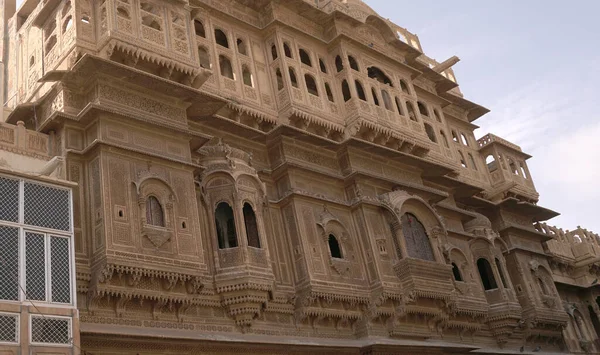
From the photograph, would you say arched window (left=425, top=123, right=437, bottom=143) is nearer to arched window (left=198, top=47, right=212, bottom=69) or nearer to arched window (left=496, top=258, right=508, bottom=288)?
arched window (left=496, top=258, right=508, bottom=288)

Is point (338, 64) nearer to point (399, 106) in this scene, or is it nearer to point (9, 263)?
point (399, 106)

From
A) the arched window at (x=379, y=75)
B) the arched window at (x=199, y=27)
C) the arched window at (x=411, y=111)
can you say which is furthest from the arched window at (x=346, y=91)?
the arched window at (x=199, y=27)

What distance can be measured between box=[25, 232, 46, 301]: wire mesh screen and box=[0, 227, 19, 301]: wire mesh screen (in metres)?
0.15

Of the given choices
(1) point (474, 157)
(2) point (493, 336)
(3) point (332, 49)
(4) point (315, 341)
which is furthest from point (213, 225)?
(1) point (474, 157)

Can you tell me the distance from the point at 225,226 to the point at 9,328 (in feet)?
20.2

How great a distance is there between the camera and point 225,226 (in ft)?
46.9

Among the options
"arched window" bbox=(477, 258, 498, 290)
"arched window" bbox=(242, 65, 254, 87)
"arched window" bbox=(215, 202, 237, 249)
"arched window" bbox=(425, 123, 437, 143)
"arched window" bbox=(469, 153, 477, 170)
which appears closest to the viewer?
"arched window" bbox=(215, 202, 237, 249)

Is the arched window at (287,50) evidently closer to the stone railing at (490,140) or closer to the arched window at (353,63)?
the arched window at (353,63)

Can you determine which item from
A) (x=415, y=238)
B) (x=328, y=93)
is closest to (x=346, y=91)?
(x=328, y=93)

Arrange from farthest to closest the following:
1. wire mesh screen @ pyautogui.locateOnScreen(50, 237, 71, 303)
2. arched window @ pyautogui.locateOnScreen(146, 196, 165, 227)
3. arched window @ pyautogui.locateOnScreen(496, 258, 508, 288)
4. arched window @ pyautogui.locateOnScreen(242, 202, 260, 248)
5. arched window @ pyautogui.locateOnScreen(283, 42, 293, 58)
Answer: arched window @ pyautogui.locateOnScreen(496, 258, 508, 288)
arched window @ pyautogui.locateOnScreen(283, 42, 293, 58)
arched window @ pyautogui.locateOnScreen(242, 202, 260, 248)
arched window @ pyautogui.locateOnScreen(146, 196, 165, 227)
wire mesh screen @ pyautogui.locateOnScreen(50, 237, 71, 303)

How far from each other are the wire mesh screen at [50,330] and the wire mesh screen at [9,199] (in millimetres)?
1546

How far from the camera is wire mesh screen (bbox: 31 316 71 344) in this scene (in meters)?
8.78

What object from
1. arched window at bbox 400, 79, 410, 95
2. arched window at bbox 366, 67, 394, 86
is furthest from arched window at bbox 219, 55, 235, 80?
arched window at bbox 400, 79, 410, 95

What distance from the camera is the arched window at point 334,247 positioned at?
626 inches
